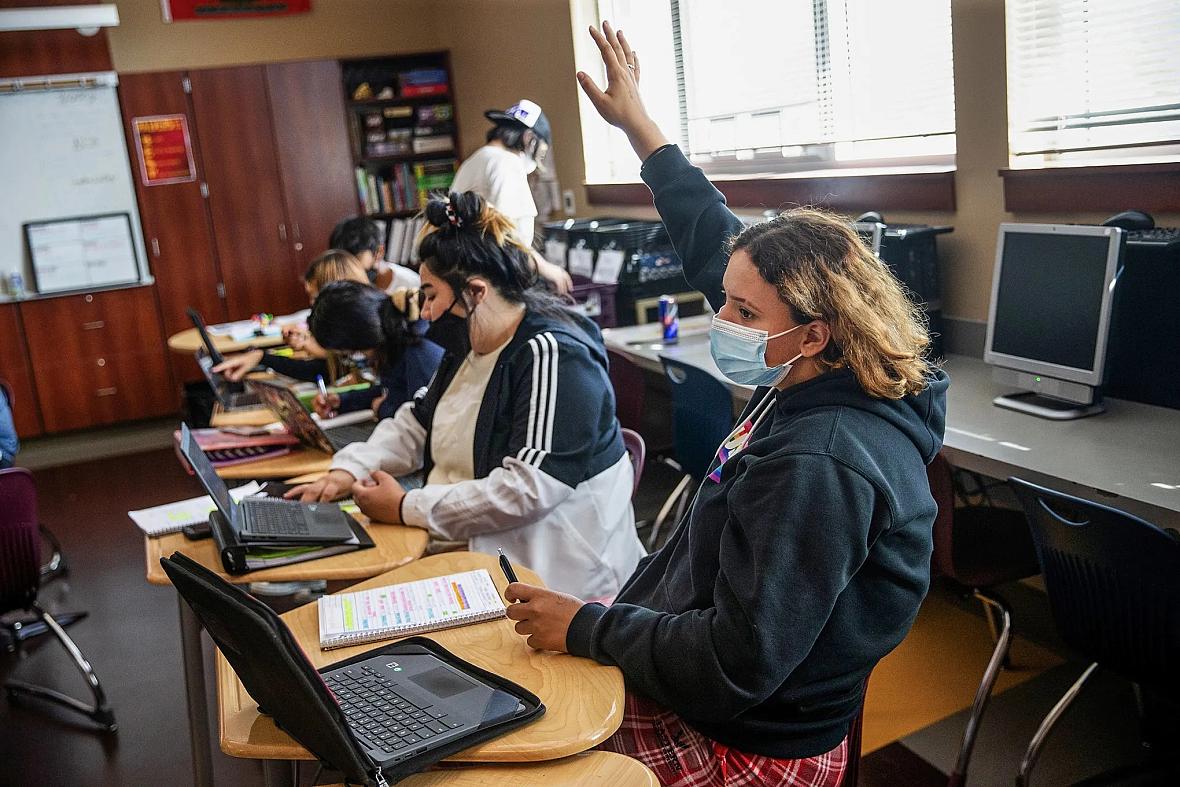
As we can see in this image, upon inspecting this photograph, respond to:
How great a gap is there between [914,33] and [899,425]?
2.44m

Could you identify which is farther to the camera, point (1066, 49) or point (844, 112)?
point (844, 112)

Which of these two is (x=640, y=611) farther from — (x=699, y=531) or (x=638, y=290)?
(x=638, y=290)

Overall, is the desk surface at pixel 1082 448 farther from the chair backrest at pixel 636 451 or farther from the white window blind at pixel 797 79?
the white window blind at pixel 797 79

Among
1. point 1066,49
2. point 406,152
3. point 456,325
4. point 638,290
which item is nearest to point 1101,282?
point 1066,49

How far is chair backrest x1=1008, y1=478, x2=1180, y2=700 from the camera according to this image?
5.55 feet

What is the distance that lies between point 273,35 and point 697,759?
660cm

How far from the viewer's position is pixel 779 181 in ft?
12.8

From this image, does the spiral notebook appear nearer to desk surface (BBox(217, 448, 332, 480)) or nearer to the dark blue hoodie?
the dark blue hoodie

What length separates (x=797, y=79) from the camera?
4.01 metres

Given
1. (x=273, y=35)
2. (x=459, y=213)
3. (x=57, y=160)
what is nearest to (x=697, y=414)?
(x=459, y=213)

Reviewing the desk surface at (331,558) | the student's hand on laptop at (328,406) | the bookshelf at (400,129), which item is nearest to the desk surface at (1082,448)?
the desk surface at (331,558)

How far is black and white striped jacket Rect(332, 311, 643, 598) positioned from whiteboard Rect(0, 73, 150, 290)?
5.16 meters

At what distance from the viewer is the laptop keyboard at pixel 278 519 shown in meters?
1.99

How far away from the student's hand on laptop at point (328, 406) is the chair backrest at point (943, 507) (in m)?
1.88
